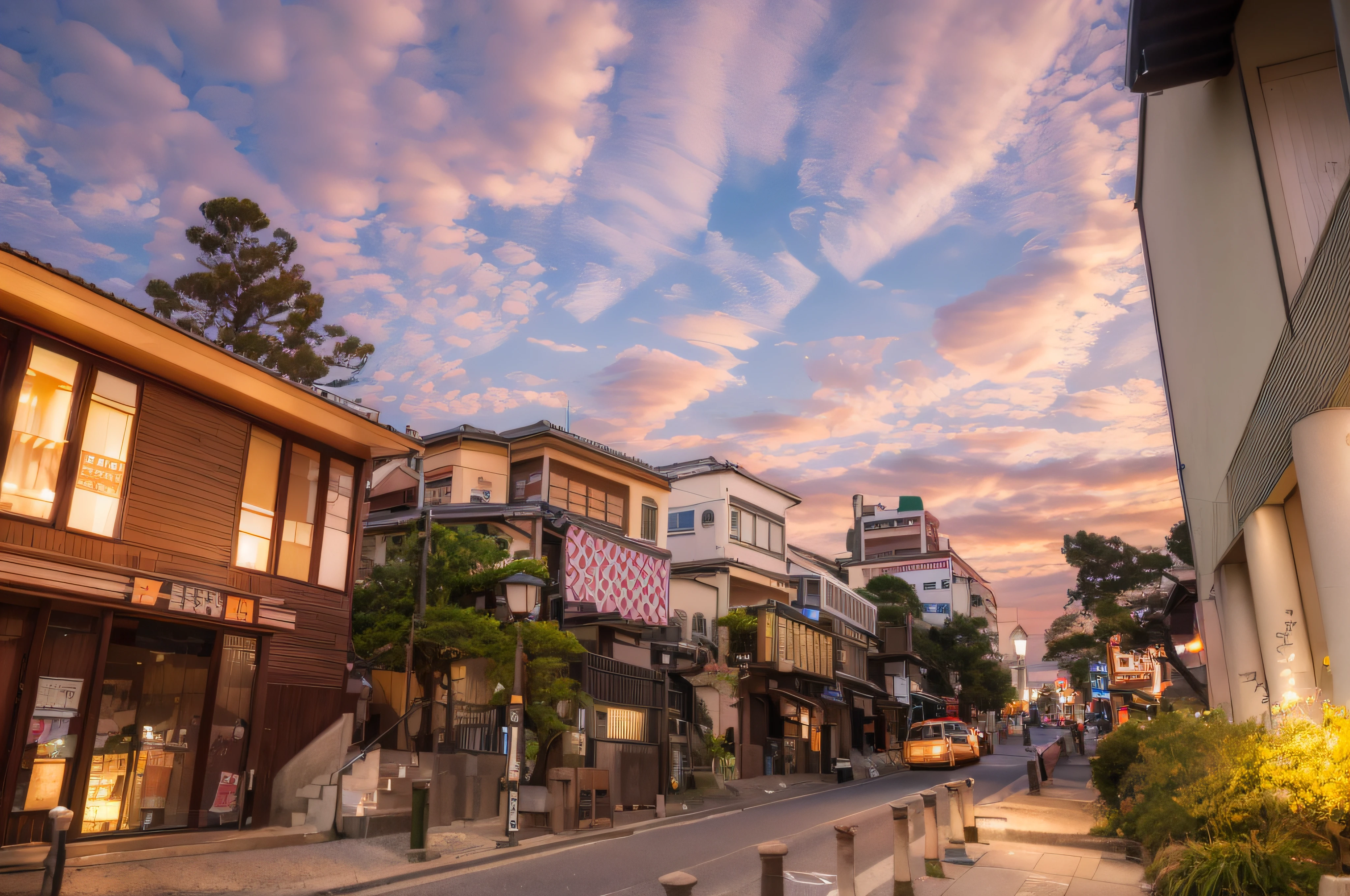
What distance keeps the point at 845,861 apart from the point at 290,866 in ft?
26.3

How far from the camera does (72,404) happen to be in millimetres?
13242

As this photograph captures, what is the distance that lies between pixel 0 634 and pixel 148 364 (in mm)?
4522

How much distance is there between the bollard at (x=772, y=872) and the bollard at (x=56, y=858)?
287 inches

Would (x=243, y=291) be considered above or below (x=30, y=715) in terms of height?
above

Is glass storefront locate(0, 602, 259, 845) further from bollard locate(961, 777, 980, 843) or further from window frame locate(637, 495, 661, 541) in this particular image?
window frame locate(637, 495, 661, 541)

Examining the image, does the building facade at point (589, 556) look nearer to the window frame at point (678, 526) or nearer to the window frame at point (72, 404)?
the window frame at point (678, 526)

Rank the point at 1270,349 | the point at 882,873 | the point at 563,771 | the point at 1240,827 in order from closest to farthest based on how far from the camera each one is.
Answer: the point at 1240,827, the point at 1270,349, the point at 882,873, the point at 563,771

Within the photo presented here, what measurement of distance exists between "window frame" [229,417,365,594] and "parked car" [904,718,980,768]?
2930 cm

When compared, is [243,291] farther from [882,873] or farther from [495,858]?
[882,873]

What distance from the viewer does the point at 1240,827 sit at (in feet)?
27.4

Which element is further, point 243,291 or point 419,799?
point 243,291

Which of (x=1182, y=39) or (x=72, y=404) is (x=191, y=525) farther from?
(x=1182, y=39)

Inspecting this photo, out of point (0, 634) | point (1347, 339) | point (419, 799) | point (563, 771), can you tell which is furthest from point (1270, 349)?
point (0, 634)

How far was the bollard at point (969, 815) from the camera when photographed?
14.7 metres
